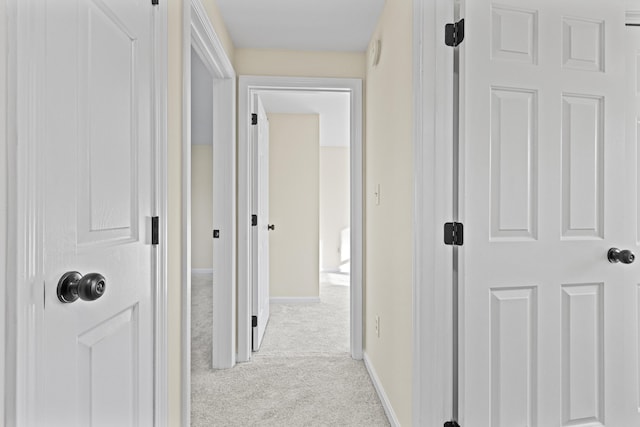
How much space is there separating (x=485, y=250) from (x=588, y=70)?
0.86 m

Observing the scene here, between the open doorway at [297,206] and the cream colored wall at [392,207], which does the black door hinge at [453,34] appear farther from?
the open doorway at [297,206]

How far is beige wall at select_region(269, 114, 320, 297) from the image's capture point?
15.0 ft

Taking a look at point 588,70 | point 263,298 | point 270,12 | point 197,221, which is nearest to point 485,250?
point 588,70

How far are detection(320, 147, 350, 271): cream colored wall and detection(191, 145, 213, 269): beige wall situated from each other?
2.03m

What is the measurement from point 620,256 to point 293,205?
3451 millimetres

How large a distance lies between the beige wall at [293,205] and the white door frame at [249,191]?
1.75 m

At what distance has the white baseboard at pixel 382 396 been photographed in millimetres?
1920

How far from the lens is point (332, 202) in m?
6.96

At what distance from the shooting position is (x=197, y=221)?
677cm

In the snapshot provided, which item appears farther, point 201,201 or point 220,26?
point 201,201
